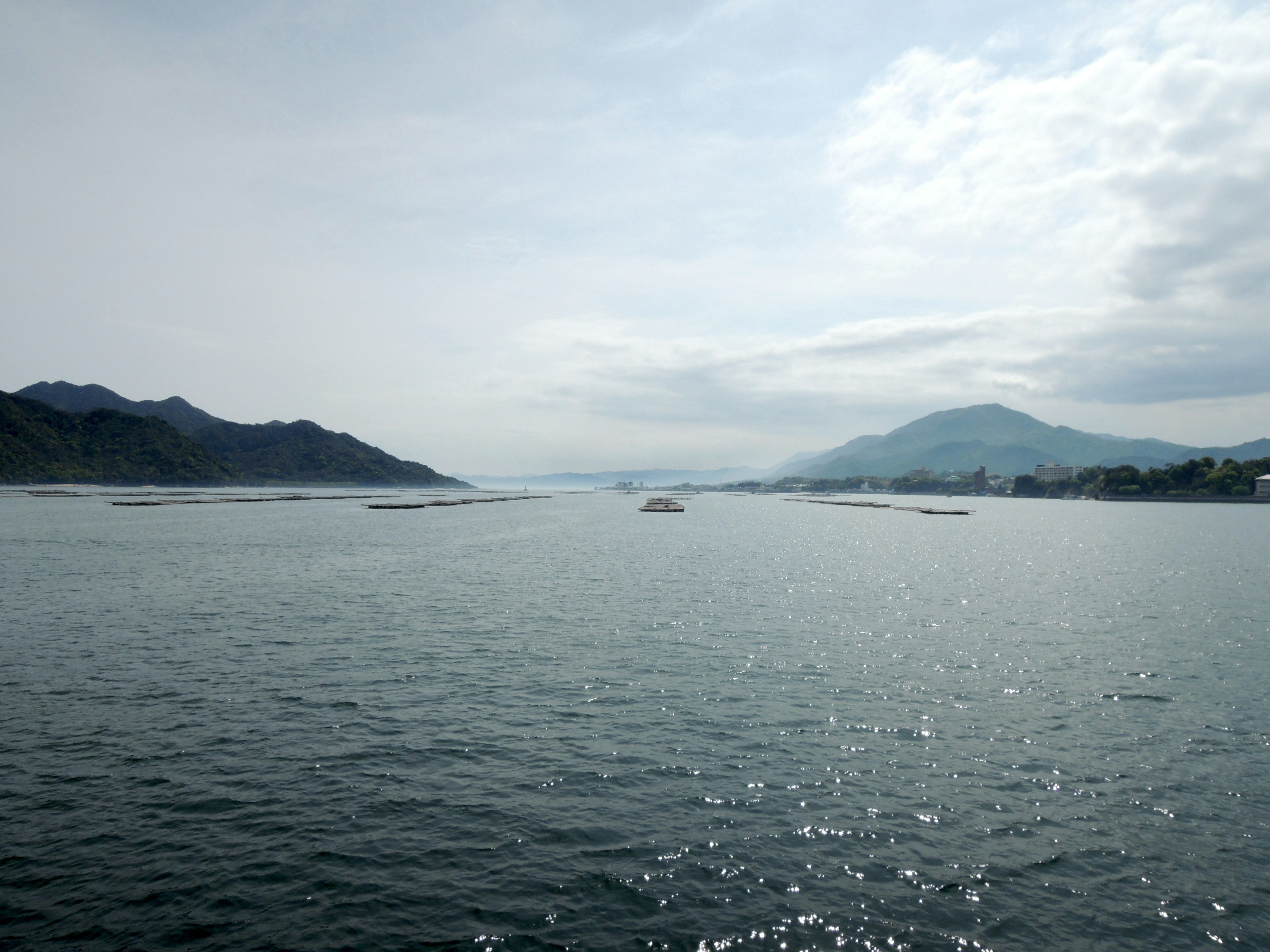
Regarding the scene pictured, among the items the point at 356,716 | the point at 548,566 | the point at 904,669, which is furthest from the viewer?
the point at 548,566

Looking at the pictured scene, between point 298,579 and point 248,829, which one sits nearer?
point 248,829

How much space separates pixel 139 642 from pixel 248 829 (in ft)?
81.5

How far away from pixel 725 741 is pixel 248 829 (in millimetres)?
14580

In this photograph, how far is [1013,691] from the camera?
27656 millimetres

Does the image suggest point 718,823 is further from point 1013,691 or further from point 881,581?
point 881,581

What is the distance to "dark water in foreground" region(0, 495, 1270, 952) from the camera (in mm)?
12641

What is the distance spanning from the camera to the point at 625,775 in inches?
744

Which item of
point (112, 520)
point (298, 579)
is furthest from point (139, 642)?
point (112, 520)

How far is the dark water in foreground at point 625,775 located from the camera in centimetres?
1264

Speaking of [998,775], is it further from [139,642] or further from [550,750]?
[139,642]

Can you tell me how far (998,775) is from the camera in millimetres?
19406

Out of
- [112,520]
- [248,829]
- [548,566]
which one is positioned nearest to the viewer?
[248,829]

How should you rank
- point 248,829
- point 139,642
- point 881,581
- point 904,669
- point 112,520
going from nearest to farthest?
1. point 248,829
2. point 904,669
3. point 139,642
4. point 881,581
5. point 112,520

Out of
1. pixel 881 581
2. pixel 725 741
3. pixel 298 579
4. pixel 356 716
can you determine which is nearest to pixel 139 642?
pixel 356 716
